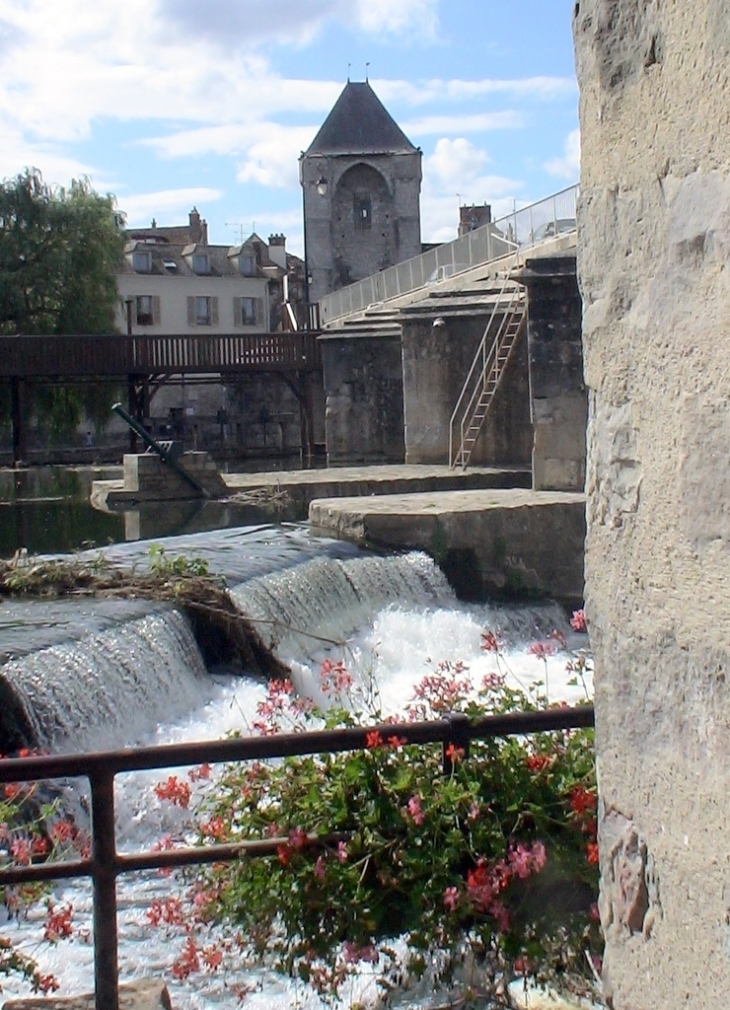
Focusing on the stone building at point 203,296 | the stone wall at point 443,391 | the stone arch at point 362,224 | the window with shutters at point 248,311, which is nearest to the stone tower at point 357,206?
the stone arch at point 362,224

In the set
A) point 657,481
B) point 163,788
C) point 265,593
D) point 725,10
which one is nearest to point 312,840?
point 163,788

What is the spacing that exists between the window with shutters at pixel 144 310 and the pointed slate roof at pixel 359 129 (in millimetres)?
8012

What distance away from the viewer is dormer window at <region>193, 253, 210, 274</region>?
51.8 metres

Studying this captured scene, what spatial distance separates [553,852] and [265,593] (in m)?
7.38

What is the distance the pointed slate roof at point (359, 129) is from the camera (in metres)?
48.5

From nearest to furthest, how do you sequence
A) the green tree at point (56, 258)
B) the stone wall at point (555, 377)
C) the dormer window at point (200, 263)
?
the stone wall at point (555, 377) → the green tree at point (56, 258) → the dormer window at point (200, 263)

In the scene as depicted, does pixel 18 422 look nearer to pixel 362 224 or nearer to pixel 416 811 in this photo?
pixel 416 811

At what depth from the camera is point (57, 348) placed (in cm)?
2620

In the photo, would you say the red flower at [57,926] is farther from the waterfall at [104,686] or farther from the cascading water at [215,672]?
the waterfall at [104,686]

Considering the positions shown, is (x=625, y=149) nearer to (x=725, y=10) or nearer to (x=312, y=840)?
(x=725, y=10)

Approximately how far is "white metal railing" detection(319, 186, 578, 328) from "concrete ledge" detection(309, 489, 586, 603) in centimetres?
551

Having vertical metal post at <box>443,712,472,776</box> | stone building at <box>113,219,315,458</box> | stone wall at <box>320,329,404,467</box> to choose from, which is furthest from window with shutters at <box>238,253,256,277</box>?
vertical metal post at <box>443,712,472,776</box>

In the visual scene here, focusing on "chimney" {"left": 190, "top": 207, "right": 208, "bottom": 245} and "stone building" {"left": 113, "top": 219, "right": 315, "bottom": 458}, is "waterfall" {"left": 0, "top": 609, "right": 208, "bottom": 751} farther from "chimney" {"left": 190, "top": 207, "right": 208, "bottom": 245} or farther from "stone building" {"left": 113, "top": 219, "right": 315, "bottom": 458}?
"chimney" {"left": 190, "top": 207, "right": 208, "bottom": 245}

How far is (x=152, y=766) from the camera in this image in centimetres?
232
